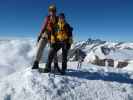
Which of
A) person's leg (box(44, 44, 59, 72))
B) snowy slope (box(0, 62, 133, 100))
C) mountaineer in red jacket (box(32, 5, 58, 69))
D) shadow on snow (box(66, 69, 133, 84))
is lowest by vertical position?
snowy slope (box(0, 62, 133, 100))

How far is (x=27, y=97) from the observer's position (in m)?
10.5

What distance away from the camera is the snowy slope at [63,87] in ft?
35.5

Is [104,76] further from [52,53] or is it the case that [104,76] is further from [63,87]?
[63,87]

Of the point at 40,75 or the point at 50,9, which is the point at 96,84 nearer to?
the point at 40,75

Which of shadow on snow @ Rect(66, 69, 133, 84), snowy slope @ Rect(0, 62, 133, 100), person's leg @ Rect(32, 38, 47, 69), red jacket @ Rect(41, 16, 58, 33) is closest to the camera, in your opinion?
snowy slope @ Rect(0, 62, 133, 100)

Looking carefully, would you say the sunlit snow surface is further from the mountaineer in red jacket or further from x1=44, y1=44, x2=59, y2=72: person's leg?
the mountaineer in red jacket

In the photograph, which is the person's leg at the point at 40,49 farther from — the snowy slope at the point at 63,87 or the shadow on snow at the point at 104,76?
the shadow on snow at the point at 104,76

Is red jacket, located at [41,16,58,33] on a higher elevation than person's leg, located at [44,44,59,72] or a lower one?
higher

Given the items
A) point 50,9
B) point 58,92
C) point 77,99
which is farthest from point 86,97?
point 50,9

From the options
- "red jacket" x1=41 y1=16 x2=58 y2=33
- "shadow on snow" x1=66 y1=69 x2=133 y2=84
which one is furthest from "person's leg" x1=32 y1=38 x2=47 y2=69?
"shadow on snow" x1=66 y1=69 x2=133 y2=84

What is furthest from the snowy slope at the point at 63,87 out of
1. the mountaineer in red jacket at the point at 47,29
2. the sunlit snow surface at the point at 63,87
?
the mountaineer in red jacket at the point at 47,29

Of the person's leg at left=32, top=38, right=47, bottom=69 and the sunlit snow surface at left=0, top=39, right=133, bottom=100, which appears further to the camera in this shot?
the person's leg at left=32, top=38, right=47, bottom=69

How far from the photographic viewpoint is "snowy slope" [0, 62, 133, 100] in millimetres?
10820

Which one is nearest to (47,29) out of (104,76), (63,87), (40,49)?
(40,49)
